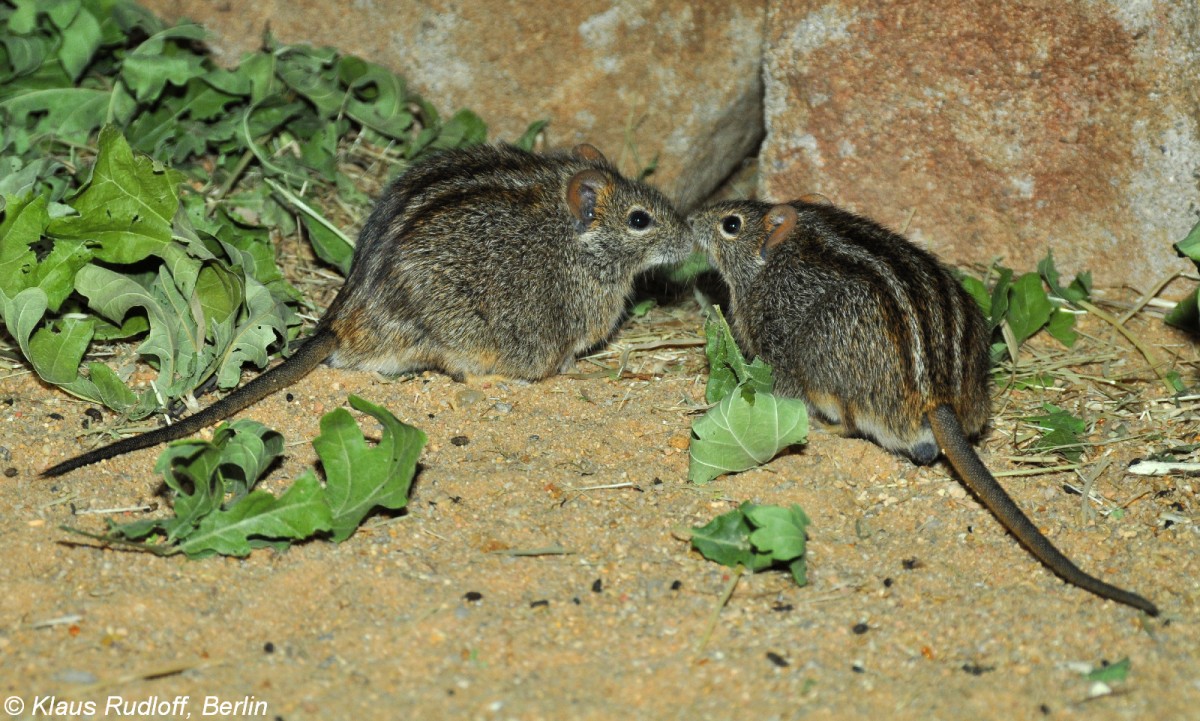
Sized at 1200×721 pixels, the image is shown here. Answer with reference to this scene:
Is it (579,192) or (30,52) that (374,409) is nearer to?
(579,192)

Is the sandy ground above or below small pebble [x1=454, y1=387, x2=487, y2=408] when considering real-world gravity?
below

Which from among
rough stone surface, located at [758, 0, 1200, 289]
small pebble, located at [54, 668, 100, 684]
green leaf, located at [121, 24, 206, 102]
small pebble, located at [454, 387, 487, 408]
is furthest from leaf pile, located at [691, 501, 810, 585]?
green leaf, located at [121, 24, 206, 102]

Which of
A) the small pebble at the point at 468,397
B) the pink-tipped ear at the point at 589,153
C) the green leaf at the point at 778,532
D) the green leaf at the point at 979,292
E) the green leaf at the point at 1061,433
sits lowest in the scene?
the small pebble at the point at 468,397

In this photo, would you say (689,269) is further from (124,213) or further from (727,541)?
(124,213)

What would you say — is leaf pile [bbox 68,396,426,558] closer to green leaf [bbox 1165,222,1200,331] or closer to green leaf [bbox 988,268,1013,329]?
green leaf [bbox 988,268,1013,329]

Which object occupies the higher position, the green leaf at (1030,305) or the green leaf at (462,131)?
the green leaf at (462,131)

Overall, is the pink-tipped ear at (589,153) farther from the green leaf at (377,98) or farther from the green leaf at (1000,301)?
the green leaf at (1000,301)

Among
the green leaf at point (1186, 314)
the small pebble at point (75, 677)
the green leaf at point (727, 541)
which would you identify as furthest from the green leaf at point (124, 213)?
the green leaf at point (1186, 314)
